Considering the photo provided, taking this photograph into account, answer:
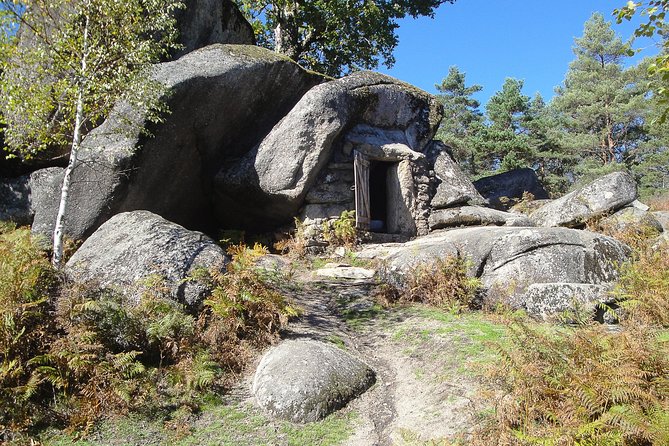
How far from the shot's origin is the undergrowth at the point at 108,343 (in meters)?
4.69

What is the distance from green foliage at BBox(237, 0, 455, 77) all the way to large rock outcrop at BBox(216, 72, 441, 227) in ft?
21.1

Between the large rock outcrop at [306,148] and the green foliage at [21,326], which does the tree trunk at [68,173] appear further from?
the large rock outcrop at [306,148]

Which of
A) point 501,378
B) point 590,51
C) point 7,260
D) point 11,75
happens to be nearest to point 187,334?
A: point 7,260

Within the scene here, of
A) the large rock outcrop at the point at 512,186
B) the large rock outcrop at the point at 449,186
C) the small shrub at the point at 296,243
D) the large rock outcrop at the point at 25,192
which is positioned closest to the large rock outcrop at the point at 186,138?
the large rock outcrop at the point at 25,192

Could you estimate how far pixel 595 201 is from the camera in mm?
13422

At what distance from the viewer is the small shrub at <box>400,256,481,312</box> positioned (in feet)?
26.9

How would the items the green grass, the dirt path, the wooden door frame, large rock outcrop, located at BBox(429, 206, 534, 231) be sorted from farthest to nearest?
large rock outcrop, located at BBox(429, 206, 534, 231), the wooden door frame, the dirt path, the green grass

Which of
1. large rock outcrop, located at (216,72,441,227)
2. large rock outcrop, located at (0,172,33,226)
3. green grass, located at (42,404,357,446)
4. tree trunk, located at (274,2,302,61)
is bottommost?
green grass, located at (42,404,357,446)

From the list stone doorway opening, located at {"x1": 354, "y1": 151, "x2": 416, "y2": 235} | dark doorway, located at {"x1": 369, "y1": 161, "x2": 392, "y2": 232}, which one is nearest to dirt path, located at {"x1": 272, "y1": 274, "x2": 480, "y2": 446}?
stone doorway opening, located at {"x1": 354, "y1": 151, "x2": 416, "y2": 235}

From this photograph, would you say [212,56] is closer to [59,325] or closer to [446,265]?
[446,265]

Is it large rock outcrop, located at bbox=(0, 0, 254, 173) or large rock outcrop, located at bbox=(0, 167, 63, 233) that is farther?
large rock outcrop, located at bbox=(0, 0, 254, 173)

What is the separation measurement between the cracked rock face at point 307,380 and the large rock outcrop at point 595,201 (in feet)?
32.5

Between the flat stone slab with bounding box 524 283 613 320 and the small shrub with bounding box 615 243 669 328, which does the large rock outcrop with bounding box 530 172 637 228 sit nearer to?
the small shrub with bounding box 615 243 669 328

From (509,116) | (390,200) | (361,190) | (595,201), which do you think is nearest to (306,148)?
(361,190)
